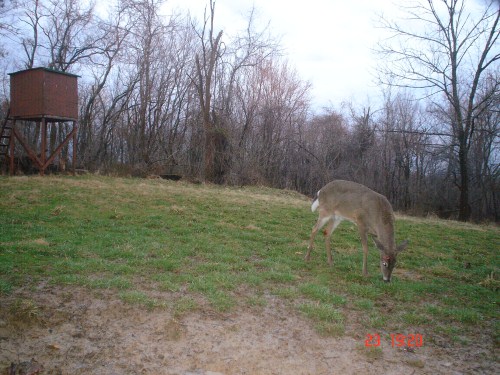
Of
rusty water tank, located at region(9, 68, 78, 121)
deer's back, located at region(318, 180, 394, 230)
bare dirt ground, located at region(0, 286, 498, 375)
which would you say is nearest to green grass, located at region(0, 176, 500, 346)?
bare dirt ground, located at region(0, 286, 498, 375)

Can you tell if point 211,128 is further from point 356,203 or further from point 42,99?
point 356,203

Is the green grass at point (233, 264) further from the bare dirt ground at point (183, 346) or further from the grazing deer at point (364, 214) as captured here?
the grazing deer at point (364, 214)

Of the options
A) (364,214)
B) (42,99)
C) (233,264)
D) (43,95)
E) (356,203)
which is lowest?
(233,264)

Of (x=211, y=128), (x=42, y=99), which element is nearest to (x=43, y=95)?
(x=42, y=99)

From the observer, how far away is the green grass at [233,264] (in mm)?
5055

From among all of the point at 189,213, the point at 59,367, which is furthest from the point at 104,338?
the point at 189,213

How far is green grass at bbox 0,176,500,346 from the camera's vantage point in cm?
505

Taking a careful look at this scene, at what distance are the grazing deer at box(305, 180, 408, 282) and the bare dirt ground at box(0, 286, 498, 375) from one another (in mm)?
2112

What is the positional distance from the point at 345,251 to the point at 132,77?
25.3 metres

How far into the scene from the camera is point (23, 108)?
16.9 m

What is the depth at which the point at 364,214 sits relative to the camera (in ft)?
23.4

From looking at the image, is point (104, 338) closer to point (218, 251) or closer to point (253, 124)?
point (218, 251)

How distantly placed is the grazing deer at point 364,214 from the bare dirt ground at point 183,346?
2.11 metres
